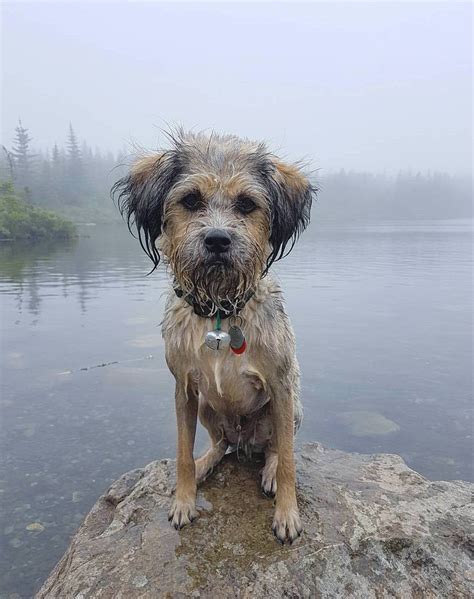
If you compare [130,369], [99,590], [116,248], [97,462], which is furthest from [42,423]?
[116,248]

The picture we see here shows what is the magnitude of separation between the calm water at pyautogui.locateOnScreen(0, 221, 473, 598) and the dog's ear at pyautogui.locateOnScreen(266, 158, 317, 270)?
15.6ft

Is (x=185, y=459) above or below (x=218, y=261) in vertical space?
below

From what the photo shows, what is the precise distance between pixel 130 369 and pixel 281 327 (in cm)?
842

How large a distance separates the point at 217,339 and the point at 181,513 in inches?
58.8

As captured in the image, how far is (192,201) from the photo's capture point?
3.83 meters

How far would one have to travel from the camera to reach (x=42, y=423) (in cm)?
888

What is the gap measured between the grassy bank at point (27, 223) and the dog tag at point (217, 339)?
174 feet

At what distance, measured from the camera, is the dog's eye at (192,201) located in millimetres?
3799

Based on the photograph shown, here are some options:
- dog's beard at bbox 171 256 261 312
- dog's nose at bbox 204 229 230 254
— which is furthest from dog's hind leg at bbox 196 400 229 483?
dog's nose at bbox 204 229 230 254

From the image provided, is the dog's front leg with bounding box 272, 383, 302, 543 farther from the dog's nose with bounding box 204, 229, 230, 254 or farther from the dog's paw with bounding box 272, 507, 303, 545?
the dog's nose with bounding box 204, 229, 230, 254

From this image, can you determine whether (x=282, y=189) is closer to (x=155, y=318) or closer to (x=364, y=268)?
(x=155, y=318)

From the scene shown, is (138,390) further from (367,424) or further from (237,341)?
(237,341)

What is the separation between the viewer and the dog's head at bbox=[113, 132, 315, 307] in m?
3.64

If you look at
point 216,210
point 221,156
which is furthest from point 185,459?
point 221,156
